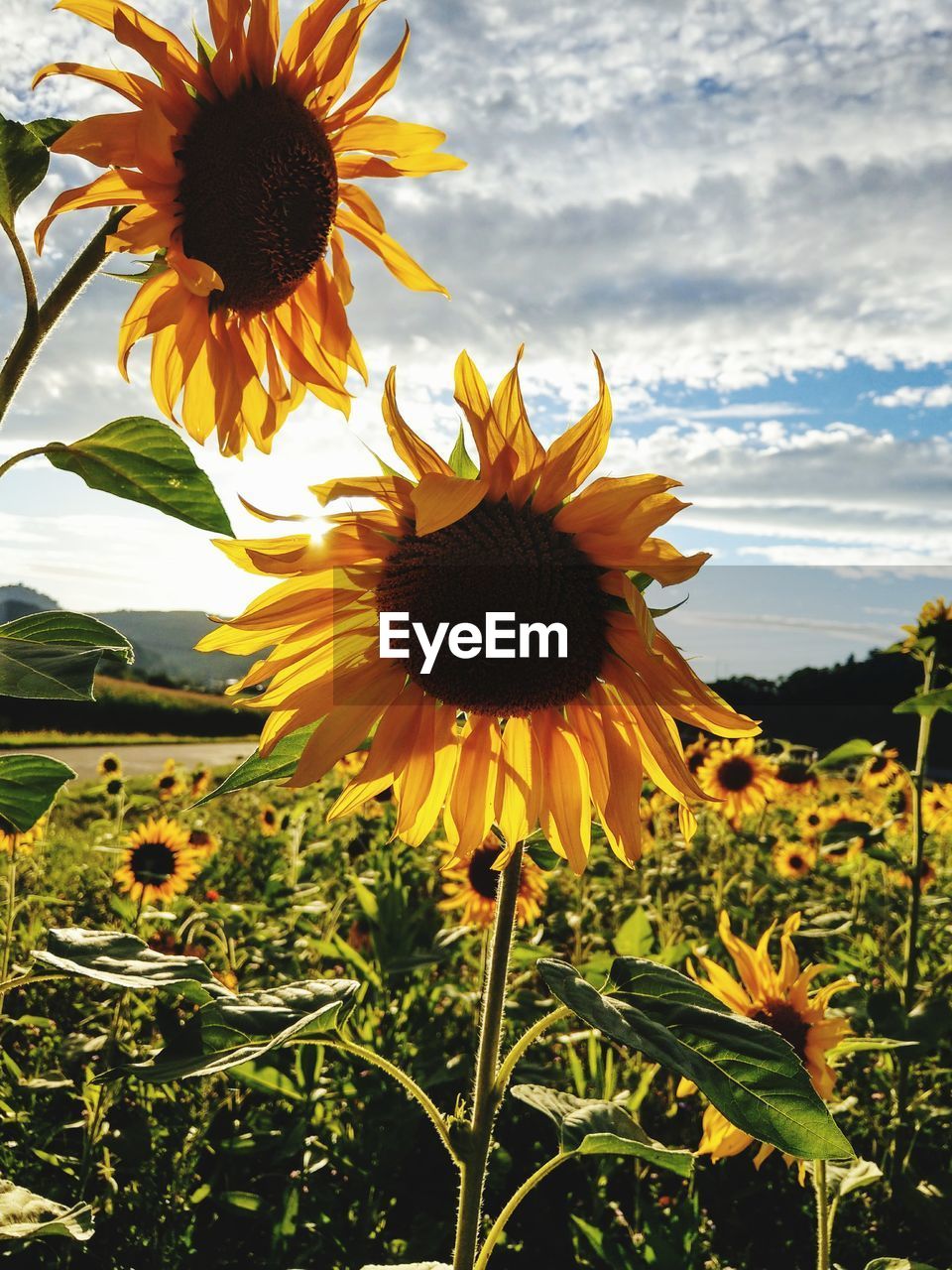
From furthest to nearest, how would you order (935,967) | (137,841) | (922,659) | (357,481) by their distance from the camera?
(137,841) < (935,967) < (922,659) < (357,481)

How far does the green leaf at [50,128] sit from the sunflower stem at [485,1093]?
2.88 feet

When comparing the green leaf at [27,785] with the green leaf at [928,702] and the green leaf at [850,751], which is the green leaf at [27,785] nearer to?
the green leaf at [928,702]

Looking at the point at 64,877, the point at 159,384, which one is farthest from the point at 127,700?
the point at 159,384

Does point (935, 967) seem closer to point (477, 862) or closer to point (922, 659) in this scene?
point (922, 659)

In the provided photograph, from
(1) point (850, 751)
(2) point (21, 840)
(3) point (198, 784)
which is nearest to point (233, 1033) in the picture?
(1) point (850, 751)

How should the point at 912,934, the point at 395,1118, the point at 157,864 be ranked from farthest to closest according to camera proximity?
1. the point at 157,864
2. the point at 912,934
3. the point at 395,1118

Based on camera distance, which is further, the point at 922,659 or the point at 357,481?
the point at 922,659

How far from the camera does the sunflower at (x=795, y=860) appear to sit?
4504 millimetres

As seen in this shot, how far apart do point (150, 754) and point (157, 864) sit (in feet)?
35.6

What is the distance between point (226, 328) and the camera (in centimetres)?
117

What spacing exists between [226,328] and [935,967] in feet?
11.0

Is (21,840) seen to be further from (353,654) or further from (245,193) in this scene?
(245,193)

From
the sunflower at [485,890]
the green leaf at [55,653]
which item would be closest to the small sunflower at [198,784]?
the sunflower at [485,890]

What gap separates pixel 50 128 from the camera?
90 cm
